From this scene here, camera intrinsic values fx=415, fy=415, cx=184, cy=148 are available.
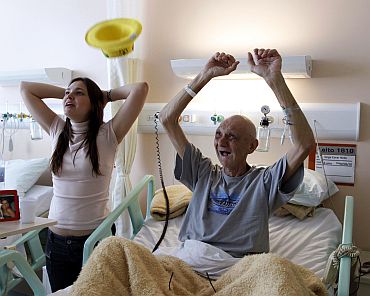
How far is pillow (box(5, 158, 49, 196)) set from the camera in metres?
2.72

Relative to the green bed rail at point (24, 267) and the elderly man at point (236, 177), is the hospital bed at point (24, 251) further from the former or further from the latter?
the elderly man at point (236, 177)

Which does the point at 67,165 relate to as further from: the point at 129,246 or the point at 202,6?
the point at 202,6

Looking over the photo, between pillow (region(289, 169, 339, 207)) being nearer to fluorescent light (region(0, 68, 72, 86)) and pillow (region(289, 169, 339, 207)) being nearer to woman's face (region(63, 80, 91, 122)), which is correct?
woman's face (region(63, 80, 91, 122))

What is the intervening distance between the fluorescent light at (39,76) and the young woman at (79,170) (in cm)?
106

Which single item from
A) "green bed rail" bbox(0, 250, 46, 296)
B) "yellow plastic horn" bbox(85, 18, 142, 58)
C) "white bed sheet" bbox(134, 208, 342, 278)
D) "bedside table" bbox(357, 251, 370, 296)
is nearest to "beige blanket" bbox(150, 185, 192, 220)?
"white bed sheet" bbox(134, 208, 342, 278)

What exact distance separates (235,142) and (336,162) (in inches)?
32.0

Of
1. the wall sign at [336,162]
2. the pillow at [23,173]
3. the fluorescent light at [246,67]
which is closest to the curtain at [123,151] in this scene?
the fluorescent light at [246,67]

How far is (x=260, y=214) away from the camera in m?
1.65

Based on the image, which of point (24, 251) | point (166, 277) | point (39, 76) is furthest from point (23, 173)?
point (166, 277)

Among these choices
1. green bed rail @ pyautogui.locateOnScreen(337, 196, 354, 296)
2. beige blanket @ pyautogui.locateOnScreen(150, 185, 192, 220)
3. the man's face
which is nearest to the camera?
green bed rail @ pyautogui.locateOnScreen(337, 196, 354, 296)

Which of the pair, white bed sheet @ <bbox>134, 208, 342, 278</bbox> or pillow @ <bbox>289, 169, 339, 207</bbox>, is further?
pillow @ <bbox>289, 169, 339, 207</bbox>

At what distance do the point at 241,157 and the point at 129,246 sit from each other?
2.09 feet

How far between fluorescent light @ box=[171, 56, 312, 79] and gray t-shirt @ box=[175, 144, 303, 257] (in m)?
0.68

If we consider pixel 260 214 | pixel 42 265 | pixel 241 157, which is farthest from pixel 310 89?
pixel 42 265
